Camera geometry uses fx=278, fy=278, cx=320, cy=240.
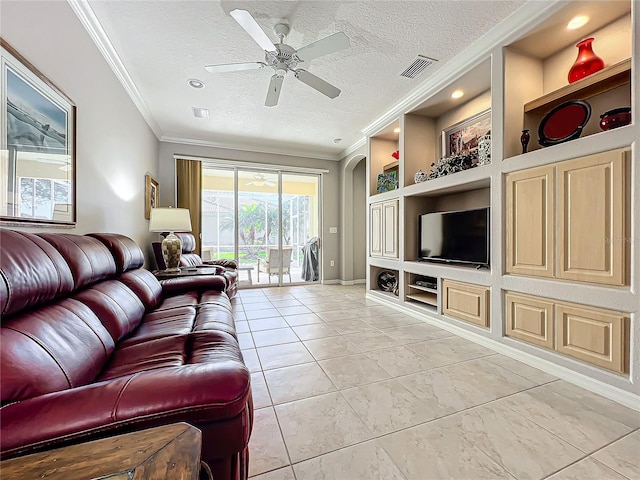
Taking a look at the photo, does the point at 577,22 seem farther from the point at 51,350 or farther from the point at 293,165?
the point at 293,165

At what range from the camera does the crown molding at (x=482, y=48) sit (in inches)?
84.3

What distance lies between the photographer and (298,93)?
345 centimetres

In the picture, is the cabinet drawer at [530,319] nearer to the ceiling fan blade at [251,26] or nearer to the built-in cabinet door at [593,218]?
the built-in cabinet door at [593,218]

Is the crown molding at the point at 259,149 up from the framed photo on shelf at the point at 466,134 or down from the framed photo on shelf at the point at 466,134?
up

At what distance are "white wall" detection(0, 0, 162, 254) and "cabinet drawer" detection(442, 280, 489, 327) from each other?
3488 mm

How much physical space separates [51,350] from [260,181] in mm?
4970

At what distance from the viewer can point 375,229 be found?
14.7 feet

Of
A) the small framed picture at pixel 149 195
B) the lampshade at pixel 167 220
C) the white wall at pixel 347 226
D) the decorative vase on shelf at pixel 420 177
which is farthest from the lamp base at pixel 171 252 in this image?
the white wall at pixel 347 226

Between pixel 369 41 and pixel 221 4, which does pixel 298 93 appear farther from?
pixel 221 4

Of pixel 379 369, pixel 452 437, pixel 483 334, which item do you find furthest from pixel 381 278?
pixel 452 437

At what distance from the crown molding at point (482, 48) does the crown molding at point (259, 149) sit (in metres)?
2.31

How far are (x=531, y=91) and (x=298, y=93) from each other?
7.97ft

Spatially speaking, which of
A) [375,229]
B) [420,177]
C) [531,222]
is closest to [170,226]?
[375,229]

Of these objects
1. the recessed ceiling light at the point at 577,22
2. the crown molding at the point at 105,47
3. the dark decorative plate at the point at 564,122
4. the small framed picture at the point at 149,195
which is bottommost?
the small framed picture at the point at 149,195
